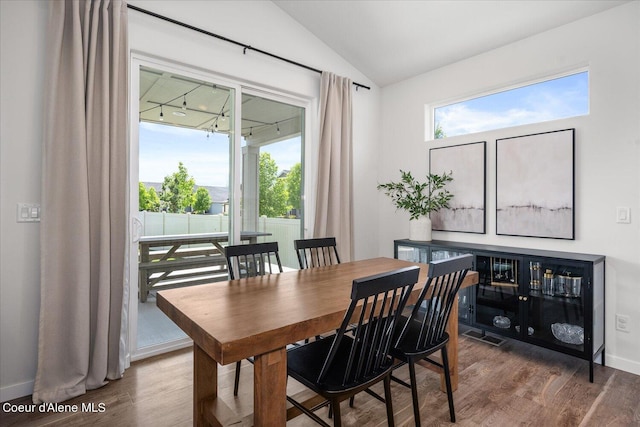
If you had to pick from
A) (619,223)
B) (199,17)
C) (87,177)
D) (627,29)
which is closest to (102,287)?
(87,177)

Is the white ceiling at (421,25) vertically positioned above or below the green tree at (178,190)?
above

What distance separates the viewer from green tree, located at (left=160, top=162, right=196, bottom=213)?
9.82ft

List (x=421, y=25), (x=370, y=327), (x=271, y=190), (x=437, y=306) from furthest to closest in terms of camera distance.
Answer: (x=271, y=190), (x=421, y=25), (x=437, y=306), (x=370, y=327)

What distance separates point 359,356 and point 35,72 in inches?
106

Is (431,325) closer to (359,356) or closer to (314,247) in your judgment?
(359,356)

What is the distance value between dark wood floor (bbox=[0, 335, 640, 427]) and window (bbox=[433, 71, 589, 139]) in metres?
2.15

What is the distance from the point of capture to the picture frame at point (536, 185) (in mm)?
2975

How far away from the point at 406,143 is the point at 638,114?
2.14 metres

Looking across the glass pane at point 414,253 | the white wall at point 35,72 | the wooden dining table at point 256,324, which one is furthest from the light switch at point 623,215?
the white wall at point 35,72

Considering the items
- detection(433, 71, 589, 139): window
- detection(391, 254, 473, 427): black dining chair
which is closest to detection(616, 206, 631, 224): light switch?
detection(433, 71, 589, 139): window

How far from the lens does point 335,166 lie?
3877 millimetres

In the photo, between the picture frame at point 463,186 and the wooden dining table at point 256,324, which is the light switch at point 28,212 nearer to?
the wooden dining table at point 256,324

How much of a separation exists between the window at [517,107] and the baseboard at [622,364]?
2001mm

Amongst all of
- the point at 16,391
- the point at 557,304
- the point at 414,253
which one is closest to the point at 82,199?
the point at 16,391
